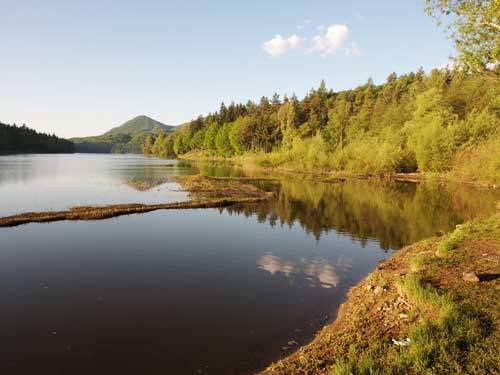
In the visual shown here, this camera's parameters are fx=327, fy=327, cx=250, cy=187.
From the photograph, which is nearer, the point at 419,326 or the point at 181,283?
the point at 419,326

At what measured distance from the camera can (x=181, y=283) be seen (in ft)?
56.4

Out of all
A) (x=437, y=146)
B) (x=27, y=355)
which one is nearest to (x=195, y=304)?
(x=27, y=355)

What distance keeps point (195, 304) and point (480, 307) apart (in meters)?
10.7

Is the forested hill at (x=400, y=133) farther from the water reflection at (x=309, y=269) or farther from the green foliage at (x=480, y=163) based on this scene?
the water reflection at (x=309, y=269)

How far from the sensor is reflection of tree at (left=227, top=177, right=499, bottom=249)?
29.5 meters

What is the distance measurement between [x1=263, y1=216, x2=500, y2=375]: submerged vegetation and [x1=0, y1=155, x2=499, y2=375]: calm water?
69.2 inches

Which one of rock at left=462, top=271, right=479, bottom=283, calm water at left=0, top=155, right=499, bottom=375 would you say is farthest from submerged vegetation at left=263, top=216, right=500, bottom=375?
calm water at left=0, top=155, right=499, bottom=375

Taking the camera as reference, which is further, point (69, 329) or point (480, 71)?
point (480, 71)

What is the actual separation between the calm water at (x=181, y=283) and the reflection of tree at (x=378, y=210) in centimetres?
34

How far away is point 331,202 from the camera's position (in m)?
44.6

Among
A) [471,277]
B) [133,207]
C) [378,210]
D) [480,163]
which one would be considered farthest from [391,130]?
[471,277]

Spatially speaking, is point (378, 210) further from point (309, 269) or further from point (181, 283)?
point (181, 283)

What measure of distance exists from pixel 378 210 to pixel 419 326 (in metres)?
31.5

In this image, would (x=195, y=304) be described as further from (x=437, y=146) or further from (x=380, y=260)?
(x=437, y=146)
